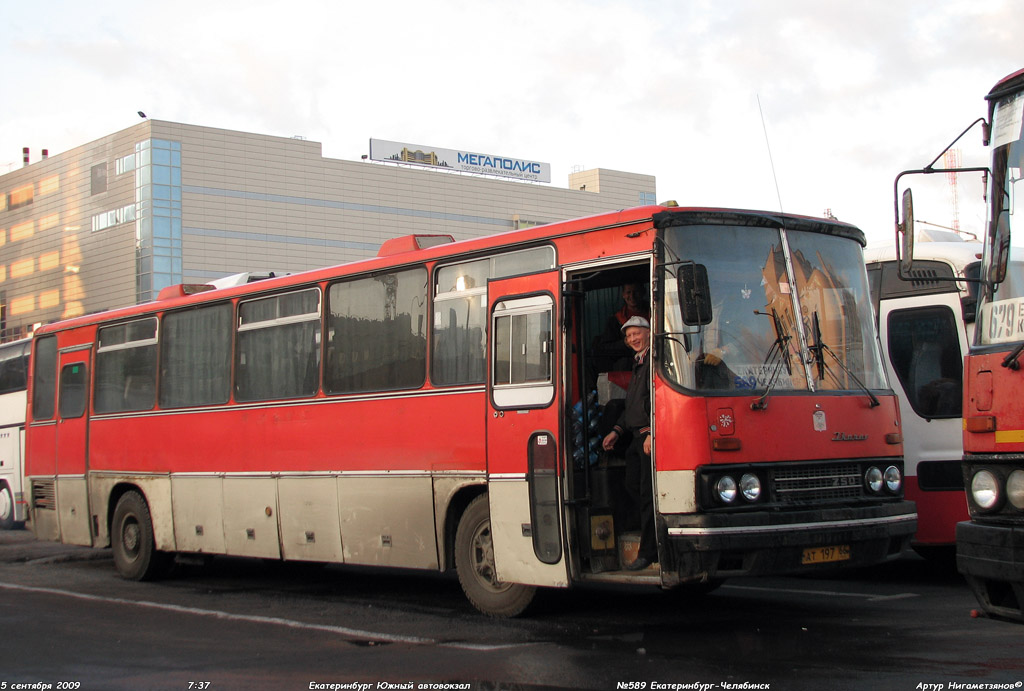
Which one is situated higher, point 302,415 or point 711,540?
point 302,415

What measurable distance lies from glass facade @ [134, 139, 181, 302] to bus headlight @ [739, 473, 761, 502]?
218 feet

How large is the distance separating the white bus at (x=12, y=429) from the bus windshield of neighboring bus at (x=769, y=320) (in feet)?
63.5

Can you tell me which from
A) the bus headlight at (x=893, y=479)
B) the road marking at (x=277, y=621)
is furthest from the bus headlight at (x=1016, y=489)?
the road marking at (x=277, y=621)

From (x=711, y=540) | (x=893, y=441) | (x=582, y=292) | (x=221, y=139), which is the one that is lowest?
(x=711, y=540)

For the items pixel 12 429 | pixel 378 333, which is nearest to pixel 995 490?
pixel 378 333

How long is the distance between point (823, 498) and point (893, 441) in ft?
2.98

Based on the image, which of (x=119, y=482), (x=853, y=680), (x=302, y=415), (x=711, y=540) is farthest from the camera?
(x=119, y=482)

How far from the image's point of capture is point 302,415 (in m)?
11.4

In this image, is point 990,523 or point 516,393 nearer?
point 990,523

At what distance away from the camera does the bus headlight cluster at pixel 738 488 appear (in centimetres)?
779

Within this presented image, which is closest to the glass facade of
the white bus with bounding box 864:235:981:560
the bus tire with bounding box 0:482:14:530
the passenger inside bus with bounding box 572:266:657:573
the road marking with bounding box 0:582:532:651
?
the bus tire with bounding box 0:482:14:530

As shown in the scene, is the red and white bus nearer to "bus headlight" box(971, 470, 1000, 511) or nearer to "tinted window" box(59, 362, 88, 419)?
"bus headlight" box(971, 470, 1000, 511)

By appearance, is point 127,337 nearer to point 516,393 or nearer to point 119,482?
point 119,482

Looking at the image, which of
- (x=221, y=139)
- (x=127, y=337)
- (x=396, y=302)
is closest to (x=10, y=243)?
(x=221, y=139)
